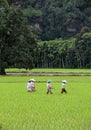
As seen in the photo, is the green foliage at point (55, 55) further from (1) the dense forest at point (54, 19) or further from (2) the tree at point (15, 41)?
(2) the tree at point (15, 41)

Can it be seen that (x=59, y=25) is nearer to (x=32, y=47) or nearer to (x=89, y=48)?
(x=89, y=48)

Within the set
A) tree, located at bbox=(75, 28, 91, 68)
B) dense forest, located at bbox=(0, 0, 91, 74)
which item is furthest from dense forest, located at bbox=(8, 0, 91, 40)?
tree, located at bbox=(75, 28, 91, 68)

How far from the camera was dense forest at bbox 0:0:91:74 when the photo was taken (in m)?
52.8

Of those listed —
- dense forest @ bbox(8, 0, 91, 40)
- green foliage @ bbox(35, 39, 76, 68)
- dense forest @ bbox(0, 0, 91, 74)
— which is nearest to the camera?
dense forest @ bbox(0, 0, 91, 74)

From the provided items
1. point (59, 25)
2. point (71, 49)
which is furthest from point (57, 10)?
point (71, 49)

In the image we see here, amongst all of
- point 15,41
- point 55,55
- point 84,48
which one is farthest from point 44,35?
point 15,41

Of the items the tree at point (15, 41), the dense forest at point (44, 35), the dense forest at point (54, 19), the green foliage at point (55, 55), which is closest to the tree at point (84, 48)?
the dense forest at point (44, 35)

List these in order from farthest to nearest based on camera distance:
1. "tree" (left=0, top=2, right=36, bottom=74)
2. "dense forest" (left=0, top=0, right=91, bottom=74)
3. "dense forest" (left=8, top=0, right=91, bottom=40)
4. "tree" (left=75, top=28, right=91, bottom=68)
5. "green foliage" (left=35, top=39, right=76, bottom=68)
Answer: "dense forest" (left=8, top=0, right=91, bottom=40), "green foliage" (left=35, top=39, right=76, bottom=68), "tree" (left=75, top=28, right=91, bottom=68), "dense forest" (left=0, top=0, right=91, bottom=74), "tree" (left=0, top=2, right=36, bottom=74)

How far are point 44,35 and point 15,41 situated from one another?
90242 millimetres

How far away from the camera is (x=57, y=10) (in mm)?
143875

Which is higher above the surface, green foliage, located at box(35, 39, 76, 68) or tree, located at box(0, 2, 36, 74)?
tree, located at box(0, 2, 36, 74)

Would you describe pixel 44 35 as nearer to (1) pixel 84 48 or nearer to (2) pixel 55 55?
(2) pixel 55 55

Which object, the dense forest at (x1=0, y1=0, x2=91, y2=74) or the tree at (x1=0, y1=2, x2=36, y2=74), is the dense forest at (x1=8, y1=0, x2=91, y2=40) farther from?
the tree at (x1=0, y1=2, x2=36, y2=74)

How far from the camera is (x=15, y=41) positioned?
54406 millimetres
